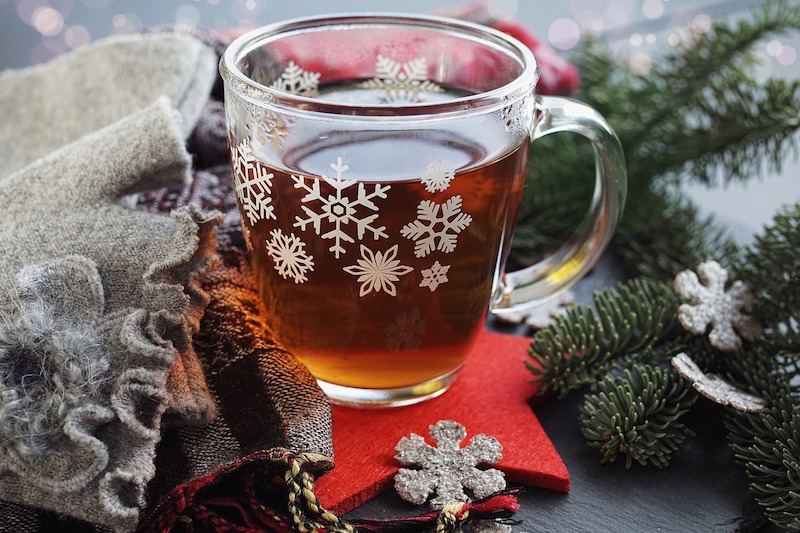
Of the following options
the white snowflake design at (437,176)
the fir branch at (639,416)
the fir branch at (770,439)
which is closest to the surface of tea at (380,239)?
the white snowflake design at (437,176)

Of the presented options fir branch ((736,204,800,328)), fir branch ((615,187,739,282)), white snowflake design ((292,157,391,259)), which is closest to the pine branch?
fir branch ((615,187,739,282))

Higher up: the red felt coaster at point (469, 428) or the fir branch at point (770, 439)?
the fir branch at point (770, 439)

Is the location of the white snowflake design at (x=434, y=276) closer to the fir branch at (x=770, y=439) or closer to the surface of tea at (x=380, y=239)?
the surface of tea at (x=380, y=239)

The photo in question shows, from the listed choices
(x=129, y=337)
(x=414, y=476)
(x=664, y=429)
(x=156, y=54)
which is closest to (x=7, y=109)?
(x=156, y=54)

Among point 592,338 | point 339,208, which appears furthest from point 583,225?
point 339,208

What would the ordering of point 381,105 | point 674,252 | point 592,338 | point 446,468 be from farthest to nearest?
1. point 674,252
2. point 592,338
3. point 446,468
4. point 381,105

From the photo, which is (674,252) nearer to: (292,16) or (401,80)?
(401,80)
